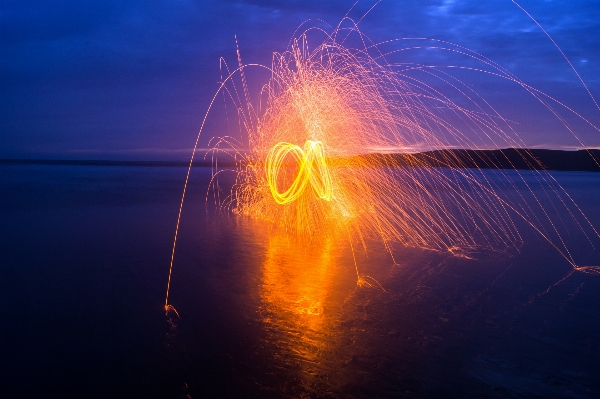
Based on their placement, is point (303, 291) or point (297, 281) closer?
point (303, 291)

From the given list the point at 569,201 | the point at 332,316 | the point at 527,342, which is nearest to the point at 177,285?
the point at 332,316

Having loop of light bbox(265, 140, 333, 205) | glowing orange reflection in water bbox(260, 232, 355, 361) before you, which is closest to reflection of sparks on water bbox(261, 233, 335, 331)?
glowing orange reflection in water bbox(260, 232, 355, 361)

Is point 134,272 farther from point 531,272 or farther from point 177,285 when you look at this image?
point 531,272

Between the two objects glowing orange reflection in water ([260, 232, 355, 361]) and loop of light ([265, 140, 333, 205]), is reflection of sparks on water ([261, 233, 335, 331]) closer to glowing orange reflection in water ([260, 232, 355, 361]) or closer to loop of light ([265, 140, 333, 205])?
glowing orange reflection in water ([260, 232, 355, 361])

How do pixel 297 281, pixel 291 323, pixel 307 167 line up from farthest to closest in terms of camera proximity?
1. pixel 307 167
2. pixel 297 281
3. pixel 291 323

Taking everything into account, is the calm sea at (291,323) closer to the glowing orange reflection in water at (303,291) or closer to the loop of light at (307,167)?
the glowing orange reflection in water at (303,291)

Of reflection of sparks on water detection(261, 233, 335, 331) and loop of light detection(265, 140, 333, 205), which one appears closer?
reflection of sparks on water detection(261, 233, 335, 331)

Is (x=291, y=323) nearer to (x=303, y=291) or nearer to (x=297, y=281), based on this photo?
(x=303, y=291)

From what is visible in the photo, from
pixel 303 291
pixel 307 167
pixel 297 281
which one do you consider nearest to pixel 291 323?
pixel 303 291
